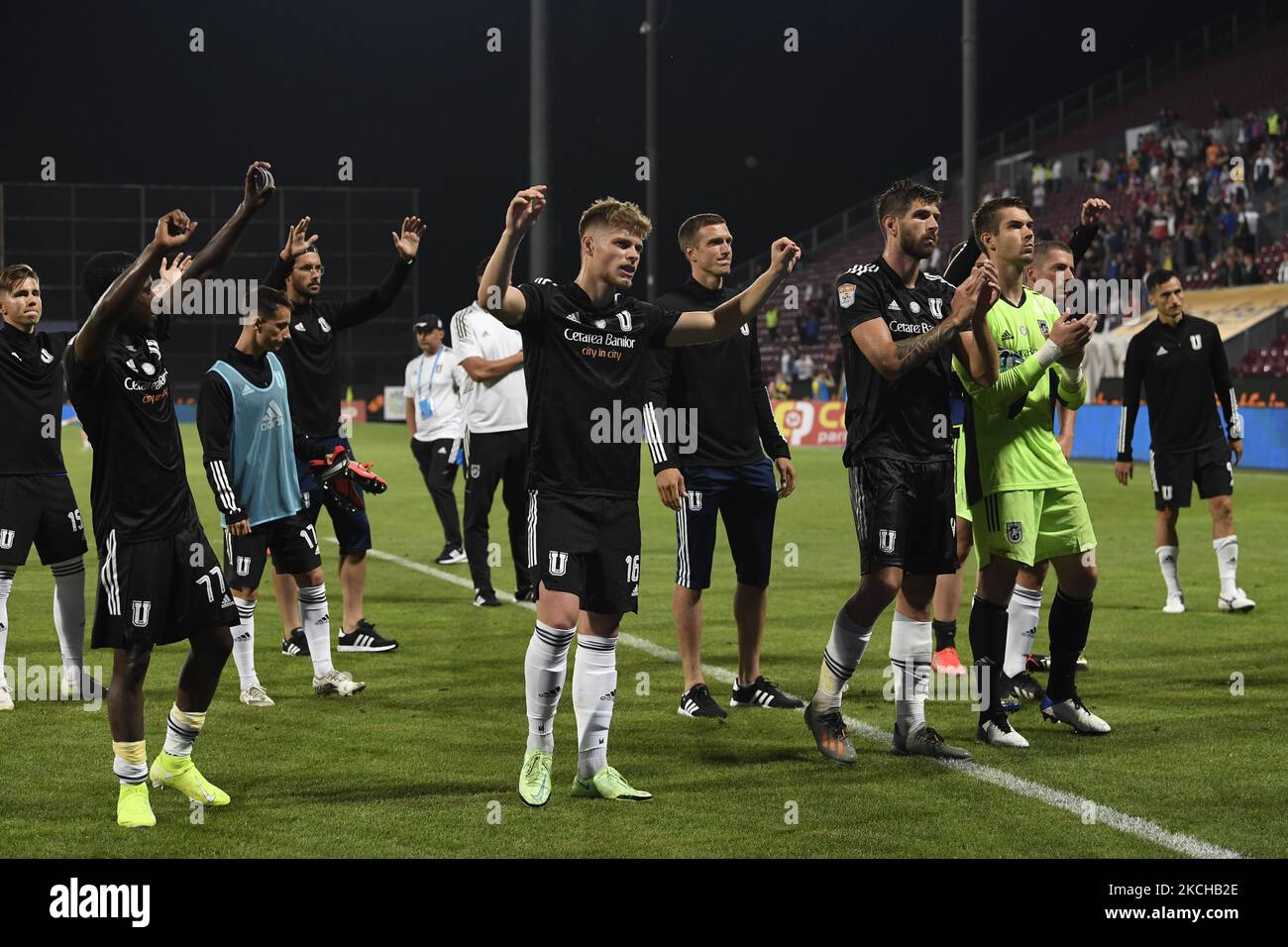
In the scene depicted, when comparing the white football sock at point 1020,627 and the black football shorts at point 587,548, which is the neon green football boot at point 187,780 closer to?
the black football shorts at point 587,548

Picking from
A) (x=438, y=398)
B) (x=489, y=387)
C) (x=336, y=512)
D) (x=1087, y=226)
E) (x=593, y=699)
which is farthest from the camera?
(x=438, y=398)

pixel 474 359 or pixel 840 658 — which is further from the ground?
pixel 474 359

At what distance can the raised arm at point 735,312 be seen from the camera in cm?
564

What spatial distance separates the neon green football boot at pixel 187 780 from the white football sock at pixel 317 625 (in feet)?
6.87

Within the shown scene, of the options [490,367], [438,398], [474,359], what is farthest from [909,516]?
[438,398]

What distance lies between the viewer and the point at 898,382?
6270 mm

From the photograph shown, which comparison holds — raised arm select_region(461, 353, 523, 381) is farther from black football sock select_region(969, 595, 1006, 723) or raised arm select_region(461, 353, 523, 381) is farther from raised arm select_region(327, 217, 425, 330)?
black football sock select_region(969, 595, 1006, 723)

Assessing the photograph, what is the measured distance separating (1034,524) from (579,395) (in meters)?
2.18

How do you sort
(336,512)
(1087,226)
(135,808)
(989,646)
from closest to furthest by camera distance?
(135,808) < (989,646) < (1087,226) < (336,512)

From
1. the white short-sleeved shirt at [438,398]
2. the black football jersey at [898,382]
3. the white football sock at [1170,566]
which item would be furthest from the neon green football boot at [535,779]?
the white short-sleeved shirt at [438,398]

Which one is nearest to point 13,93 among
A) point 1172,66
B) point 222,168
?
point 222,168

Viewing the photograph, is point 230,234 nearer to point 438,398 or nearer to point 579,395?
point 579,395

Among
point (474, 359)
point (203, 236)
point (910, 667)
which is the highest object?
point (203, 236)

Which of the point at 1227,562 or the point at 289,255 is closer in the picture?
the point at 289,255
